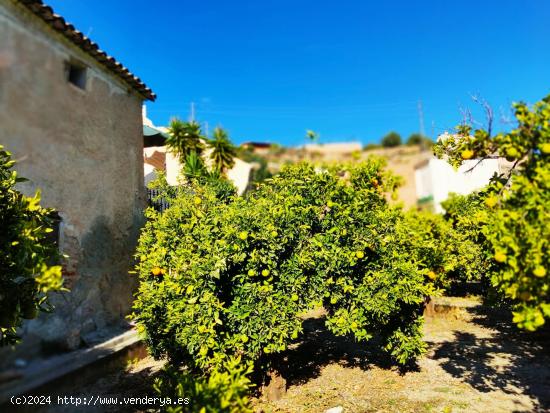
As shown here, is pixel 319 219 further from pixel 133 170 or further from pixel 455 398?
pixel 133 170

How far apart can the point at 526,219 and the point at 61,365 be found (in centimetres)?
743

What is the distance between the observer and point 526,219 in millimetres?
3250

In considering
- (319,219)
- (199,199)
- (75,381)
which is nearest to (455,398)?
(319,219)

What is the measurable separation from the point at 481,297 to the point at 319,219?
9655 mm

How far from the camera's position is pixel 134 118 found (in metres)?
11.0

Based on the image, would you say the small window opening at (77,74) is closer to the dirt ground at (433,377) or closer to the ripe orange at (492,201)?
the dirt ground at (433,377)

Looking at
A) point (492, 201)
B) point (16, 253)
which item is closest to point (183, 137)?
point (16, 253)

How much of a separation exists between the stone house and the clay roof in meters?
0.02

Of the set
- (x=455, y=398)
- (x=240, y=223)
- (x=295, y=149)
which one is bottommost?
(x=455, y=398)

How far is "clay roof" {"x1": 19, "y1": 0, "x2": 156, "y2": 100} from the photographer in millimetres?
7574

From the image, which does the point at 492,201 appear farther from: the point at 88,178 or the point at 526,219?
the point at 88,178

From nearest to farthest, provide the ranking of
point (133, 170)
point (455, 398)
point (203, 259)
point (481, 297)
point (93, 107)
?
point (203, 259)
point (455, 398)
point (93, 107)
point (133, 170)
point (481, 297)

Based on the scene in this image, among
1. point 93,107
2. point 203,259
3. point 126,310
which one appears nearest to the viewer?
point 203,259

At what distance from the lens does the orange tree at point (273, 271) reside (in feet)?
16.5
